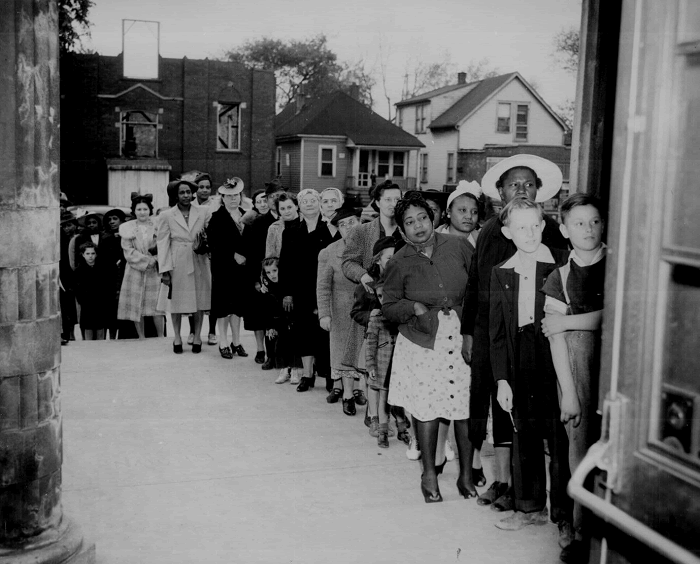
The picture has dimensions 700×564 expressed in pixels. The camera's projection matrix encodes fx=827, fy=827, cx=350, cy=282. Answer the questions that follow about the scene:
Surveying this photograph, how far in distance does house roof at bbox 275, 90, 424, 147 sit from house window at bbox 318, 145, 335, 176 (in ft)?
2.50

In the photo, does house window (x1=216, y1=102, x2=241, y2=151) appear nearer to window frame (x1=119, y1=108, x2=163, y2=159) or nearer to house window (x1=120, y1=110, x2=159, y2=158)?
window frame (x1=119, y1=108, x2=163, y2=159)

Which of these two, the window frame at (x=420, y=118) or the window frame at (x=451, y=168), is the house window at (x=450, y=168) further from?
the window frame at (x=420, y=118)

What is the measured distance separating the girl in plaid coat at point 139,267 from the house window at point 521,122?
31801 mm

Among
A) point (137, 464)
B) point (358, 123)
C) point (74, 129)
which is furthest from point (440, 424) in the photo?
point (358, 123)

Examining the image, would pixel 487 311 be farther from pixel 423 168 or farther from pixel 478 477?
pixel 423 168

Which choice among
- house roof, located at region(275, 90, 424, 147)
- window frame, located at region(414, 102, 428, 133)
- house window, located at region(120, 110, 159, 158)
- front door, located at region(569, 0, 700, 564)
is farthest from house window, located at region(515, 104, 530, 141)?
front door, located at region(569, 0, 700, 564)

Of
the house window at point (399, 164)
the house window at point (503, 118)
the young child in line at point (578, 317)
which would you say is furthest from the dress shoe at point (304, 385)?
the house window at point (399, 164)

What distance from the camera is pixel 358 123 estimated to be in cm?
4109

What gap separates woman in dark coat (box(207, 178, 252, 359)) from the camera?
834 cm

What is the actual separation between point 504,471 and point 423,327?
936 mm

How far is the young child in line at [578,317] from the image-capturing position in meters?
3.83

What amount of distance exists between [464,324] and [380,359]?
1.14 m

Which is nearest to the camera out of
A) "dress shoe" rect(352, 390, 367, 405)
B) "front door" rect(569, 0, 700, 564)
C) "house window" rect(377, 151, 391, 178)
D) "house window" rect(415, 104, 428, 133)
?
"front door" rect(569, 0, 700, 564)

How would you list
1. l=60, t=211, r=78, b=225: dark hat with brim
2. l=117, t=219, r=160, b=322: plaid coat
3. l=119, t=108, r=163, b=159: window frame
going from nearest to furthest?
1. l=117, t=219, r=160, b=322: plaid coat
2. l=60, t=211, r=78, b=225: dark hat with brim
3. l=119, t=108, r=163, b=159: window frame
